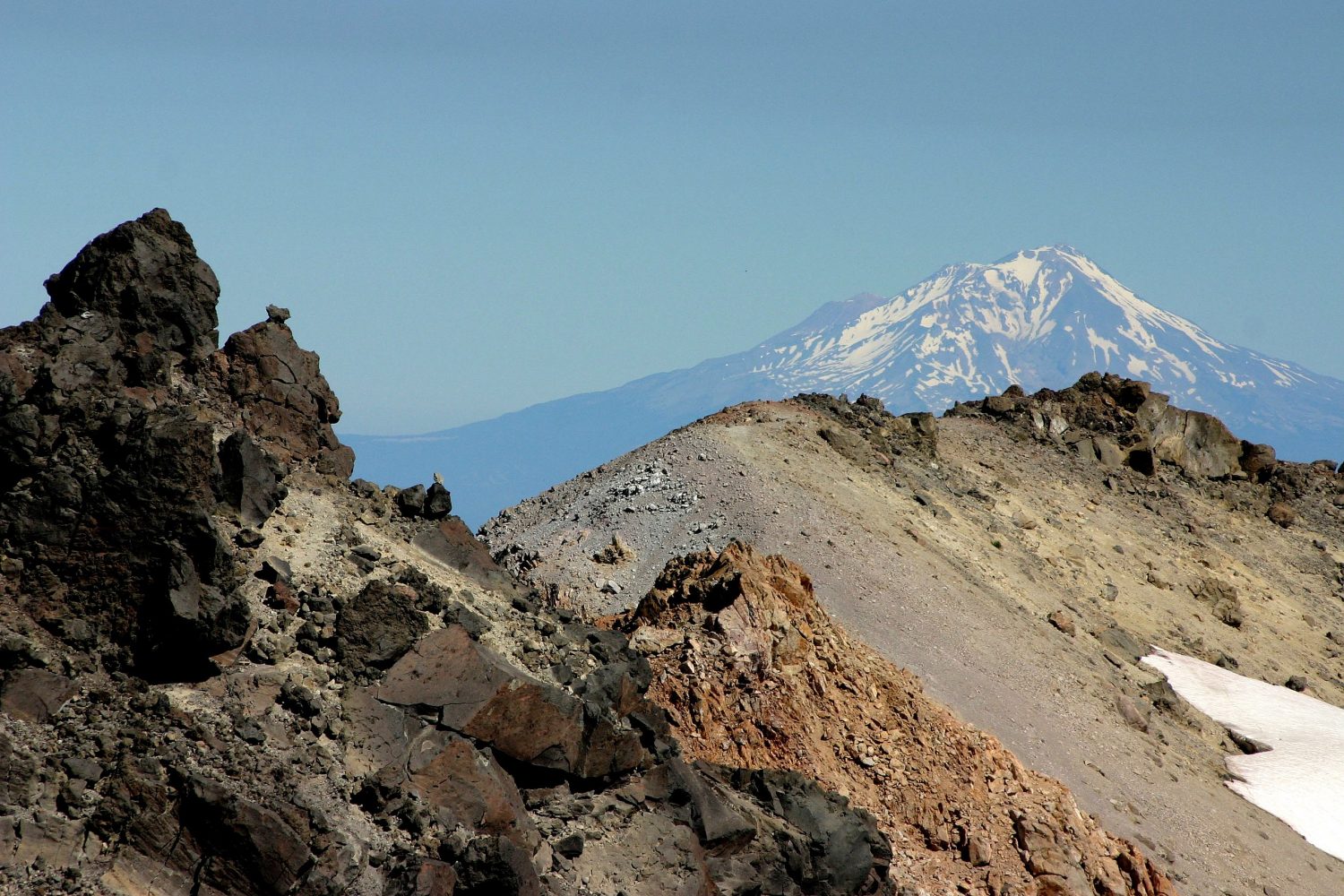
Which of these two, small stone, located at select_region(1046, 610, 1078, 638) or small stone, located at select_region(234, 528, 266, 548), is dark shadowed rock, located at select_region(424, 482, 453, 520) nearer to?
small stone, located at select_region(234, 528, 266, 548)

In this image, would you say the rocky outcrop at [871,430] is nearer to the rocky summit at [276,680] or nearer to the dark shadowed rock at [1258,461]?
the dark shadowed rock at [1258,461]

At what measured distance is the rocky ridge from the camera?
14.1m

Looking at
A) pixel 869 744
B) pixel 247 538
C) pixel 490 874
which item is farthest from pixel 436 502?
pixel 869 744

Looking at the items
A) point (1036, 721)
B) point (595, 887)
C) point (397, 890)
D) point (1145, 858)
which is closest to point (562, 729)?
point (595, 887)

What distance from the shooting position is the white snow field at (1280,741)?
1412 inches

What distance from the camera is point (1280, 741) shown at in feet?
132

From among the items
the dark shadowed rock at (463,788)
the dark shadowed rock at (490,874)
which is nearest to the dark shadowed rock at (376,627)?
the dark shadowed rock at (463,788)

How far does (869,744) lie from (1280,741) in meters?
19.2

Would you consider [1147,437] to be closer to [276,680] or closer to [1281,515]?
[1281,515]


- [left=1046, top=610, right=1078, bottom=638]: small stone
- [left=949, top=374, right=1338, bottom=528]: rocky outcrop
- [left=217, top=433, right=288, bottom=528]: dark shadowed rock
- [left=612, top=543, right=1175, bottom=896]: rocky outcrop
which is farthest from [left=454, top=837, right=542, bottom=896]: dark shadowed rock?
[left=949, top=374, right=1338, bottom=528]: rocky outcrop

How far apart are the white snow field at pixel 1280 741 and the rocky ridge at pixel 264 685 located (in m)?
19.4

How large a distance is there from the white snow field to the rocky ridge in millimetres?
19434

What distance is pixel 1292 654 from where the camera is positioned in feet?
165

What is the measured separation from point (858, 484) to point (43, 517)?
33468 millimetres
